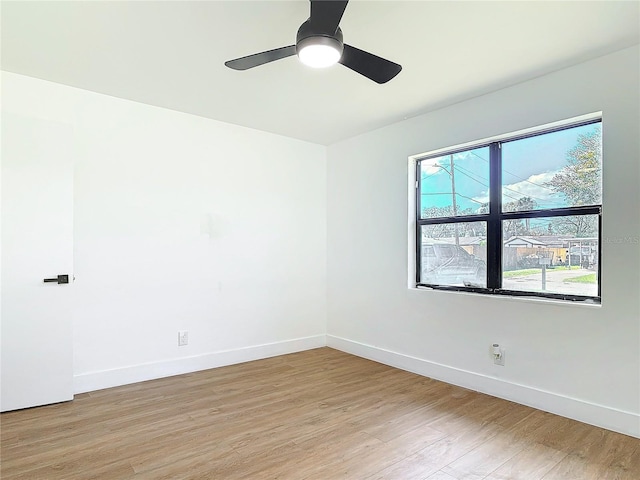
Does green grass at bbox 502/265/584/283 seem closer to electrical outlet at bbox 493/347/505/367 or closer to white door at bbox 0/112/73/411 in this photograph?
electrical outlet at bbox 493/347/505/367

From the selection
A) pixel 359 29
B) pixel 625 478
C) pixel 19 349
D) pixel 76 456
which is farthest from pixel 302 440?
pixel 359 29

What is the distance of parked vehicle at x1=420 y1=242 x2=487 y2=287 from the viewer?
3.23 meters

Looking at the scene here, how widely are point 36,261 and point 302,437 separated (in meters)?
2.30

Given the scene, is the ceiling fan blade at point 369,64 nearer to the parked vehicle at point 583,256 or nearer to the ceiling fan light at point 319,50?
the ceiling fan light at point 319,50

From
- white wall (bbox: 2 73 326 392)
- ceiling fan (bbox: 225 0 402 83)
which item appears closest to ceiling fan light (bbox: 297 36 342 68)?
ceiling fan (bbox: 225 0 402 83)

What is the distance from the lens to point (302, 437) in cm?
232

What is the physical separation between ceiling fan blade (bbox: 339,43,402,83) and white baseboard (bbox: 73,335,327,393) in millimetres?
2911

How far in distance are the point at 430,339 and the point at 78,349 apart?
2994 millimetres

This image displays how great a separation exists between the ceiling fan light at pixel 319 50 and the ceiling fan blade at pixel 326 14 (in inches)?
1.9

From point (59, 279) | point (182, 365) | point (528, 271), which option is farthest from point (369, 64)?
point (182, 365)

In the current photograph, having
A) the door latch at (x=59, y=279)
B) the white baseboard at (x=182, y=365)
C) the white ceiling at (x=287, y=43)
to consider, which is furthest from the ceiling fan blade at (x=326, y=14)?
the white baseboard at (x=182, y=365)

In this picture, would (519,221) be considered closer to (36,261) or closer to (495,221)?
(495,221)

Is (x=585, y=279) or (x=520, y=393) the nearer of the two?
(x=585, y=279)

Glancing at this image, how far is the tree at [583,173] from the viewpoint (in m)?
2.54
